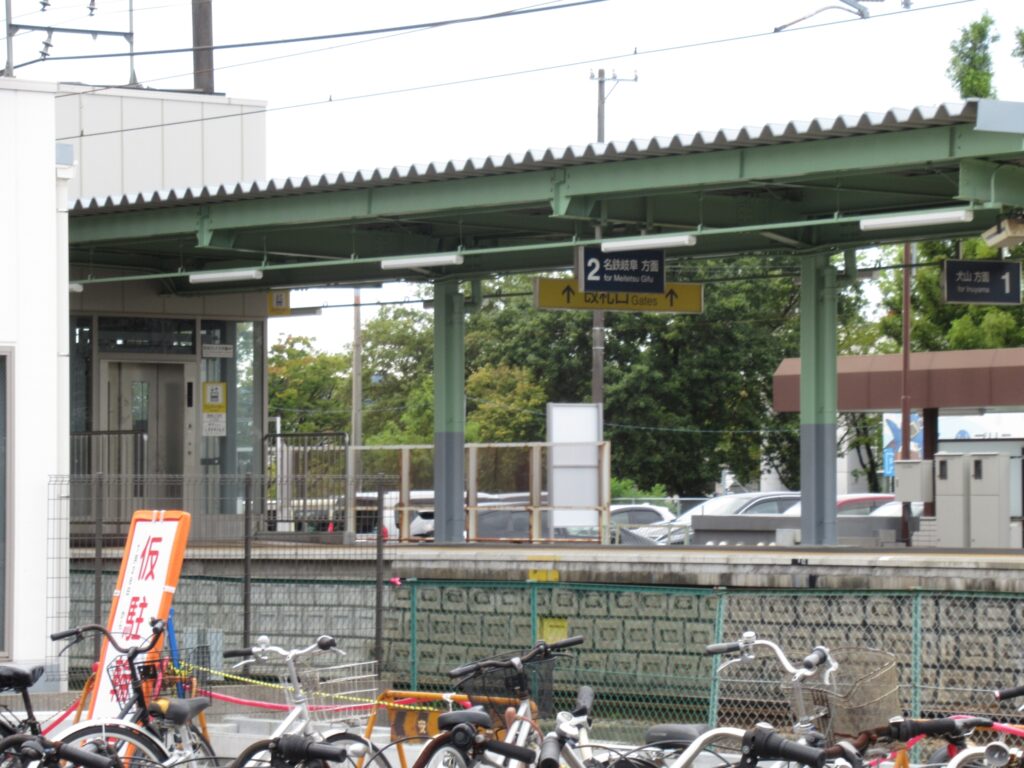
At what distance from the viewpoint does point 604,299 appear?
19484 mm

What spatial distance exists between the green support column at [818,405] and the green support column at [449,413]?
4.55 metres

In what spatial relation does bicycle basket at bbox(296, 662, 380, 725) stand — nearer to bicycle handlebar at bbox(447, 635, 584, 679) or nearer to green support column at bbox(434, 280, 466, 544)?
bicycle handlebar at bbox(447, 635, 584, 679)

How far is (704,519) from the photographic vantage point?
30.4 metres

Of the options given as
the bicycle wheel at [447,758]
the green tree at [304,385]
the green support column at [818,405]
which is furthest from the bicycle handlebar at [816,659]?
the green tree at [304,385]

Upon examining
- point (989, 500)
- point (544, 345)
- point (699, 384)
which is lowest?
point (989, 500)

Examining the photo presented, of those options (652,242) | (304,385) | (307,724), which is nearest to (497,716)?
(307,724)

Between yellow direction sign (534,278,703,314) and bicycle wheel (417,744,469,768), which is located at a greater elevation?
yellow direction sign (534,278,703,314)

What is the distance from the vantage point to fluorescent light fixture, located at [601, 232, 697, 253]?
631 inches

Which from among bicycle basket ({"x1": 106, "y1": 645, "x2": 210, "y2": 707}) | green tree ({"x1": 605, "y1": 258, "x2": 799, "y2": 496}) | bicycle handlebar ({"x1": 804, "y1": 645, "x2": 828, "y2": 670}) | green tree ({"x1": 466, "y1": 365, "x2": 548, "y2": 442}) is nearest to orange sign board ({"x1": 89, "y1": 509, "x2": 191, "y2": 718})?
bicycle basket ({"x1": 106, "y1": 645, "x2": 210, "y2": 707})

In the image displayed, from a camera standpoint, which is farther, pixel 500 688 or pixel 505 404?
pixel 505 404

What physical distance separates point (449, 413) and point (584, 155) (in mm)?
5324

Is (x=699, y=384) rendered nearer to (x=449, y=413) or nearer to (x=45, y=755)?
(x=449, y=413)

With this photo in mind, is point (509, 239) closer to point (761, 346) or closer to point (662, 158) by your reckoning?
point (662, 158)

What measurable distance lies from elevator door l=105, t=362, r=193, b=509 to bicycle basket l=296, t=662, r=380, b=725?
13754mm
